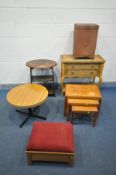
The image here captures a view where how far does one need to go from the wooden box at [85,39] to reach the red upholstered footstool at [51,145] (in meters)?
1.46

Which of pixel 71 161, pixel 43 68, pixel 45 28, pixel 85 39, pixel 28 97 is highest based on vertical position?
pixel 45 28

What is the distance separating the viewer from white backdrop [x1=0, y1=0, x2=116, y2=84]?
8.55 ft

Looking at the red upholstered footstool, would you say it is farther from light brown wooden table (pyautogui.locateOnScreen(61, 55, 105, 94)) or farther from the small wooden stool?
light brown wooden table (pyautogui.locateOnScreen(61, 55, 105, 94))

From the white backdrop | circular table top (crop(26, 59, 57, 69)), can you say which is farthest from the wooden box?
circular table top (crop(26, 59, 57, 69))

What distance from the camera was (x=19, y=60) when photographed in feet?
9.89

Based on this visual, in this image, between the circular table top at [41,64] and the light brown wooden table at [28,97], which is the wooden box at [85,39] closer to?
the circular table top at [41,64]

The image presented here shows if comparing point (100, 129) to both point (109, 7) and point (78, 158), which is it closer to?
point (78, 158)

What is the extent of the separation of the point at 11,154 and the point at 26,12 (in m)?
2.31

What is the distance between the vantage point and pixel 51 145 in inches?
61.4

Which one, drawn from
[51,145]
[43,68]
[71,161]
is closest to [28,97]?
[43,68]

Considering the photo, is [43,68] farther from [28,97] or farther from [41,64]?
[28,97]

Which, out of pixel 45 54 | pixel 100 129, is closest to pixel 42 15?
pixel 45 54

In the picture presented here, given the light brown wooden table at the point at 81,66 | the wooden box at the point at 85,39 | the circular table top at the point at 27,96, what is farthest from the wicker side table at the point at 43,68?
the wooden box at the point at 85,39

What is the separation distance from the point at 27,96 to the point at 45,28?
4.58ft
